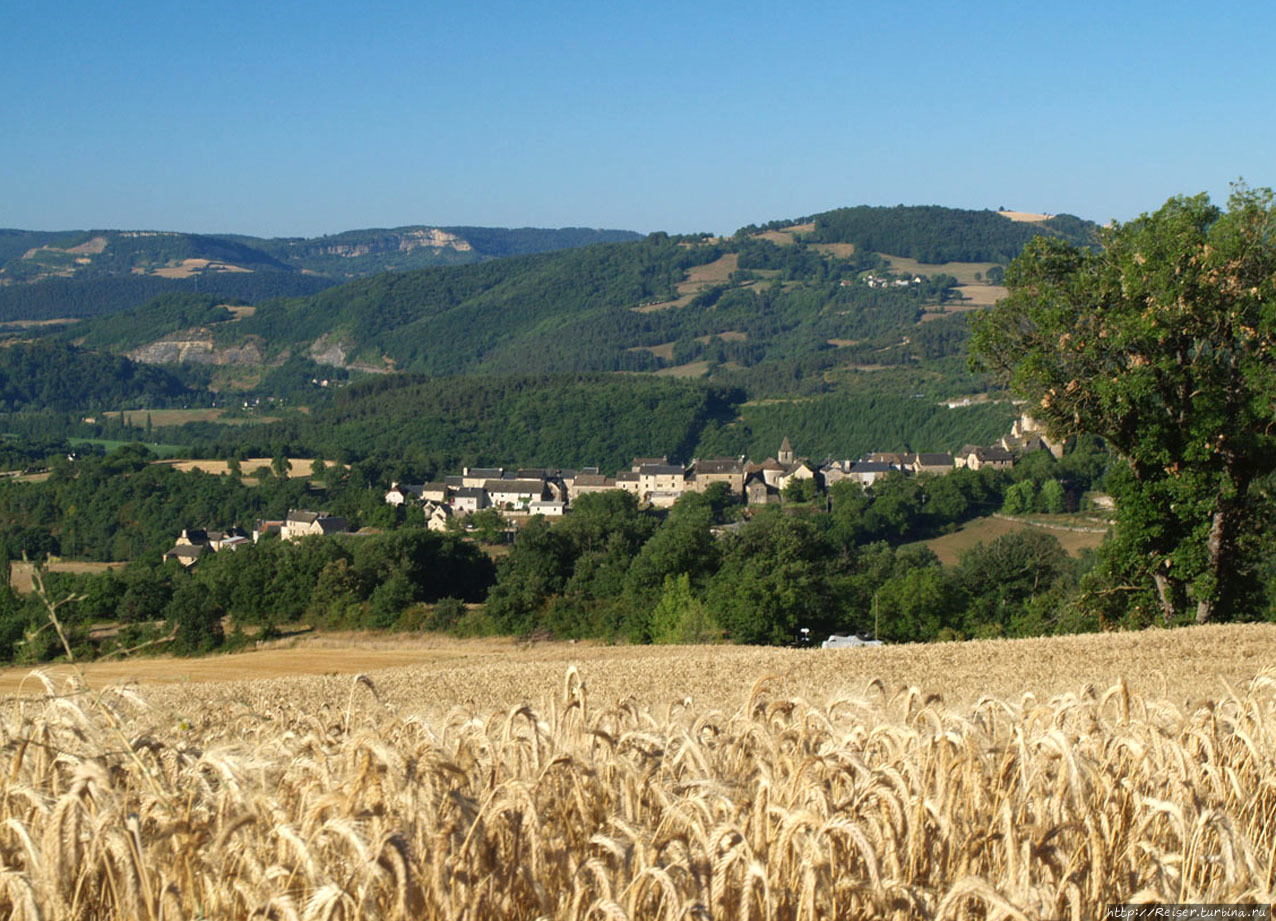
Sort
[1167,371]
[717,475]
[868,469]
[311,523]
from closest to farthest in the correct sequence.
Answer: [1167,371], [311,523], [868,469], [717,475]

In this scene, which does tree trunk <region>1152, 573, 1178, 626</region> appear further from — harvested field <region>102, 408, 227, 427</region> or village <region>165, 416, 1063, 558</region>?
harvested field <region>102, 408, 227, 427</region>

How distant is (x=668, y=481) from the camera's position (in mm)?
129500

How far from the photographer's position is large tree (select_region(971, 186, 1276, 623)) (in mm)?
20562

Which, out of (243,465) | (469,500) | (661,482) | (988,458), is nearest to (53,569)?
(243,465)

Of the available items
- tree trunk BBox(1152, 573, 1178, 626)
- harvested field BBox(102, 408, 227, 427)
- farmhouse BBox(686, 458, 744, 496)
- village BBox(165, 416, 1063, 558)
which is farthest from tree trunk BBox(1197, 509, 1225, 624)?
harvested field BBox(102, 408, 227, 427)

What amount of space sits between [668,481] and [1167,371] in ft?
357

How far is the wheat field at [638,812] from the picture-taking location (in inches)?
128

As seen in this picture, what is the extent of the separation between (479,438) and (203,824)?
160 metres

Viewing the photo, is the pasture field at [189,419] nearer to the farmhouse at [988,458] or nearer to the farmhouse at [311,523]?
the farmhouse at [311,523]

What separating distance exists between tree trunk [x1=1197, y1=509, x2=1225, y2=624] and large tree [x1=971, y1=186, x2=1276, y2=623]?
0.09 ft

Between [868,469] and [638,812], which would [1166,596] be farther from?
[868,469]

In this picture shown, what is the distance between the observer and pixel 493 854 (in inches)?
141

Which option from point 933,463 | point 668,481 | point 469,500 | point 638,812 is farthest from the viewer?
point 668,481

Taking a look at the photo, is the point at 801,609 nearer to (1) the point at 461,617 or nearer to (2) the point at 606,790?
(1) the point at 461,617
